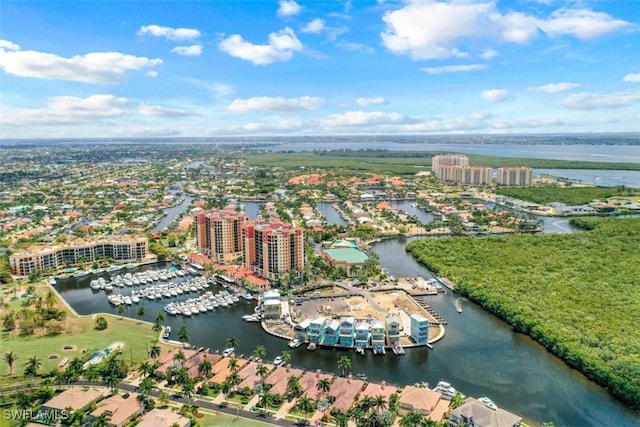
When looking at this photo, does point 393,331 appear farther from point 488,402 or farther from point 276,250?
point 276,250

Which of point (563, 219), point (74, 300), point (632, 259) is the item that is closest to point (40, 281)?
point (74, 300)

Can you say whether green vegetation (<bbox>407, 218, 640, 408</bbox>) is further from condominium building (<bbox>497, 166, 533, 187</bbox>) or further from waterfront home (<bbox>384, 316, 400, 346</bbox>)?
condominium building (<bbox>497, 166, 533, 187</bbox>)

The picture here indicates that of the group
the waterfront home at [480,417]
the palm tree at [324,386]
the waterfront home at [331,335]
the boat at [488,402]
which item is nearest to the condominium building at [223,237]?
the waterfront home at [331,335]

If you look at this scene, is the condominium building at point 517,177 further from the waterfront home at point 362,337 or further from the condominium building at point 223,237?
the waterfront home at point 362,337

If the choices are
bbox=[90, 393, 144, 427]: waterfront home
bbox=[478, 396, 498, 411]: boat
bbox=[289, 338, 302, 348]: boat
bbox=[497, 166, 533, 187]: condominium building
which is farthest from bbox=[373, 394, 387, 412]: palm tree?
bbox=[497, 166, 533, 187]: condominium building

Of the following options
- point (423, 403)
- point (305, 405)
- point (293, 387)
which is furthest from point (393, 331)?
point (305, 405)

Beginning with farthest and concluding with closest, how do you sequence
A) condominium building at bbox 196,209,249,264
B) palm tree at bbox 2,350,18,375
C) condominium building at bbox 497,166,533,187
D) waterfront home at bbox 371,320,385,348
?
1. condominium building at bbox 497,166,533,187
2. condominium building at bbox 196,209,249,264
3. waterfront home at bbox 371,320,385,348
4. palm tree at bbox 2,350,18,375

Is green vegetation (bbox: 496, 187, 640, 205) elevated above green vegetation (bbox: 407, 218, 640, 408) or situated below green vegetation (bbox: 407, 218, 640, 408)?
above
